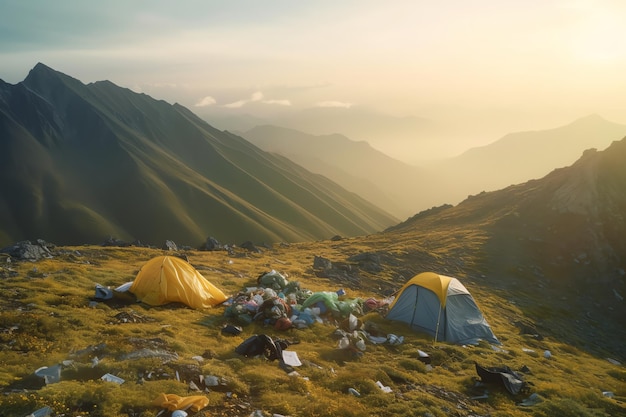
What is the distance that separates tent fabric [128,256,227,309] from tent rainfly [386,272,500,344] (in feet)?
36.8

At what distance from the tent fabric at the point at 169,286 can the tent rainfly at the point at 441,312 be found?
11.2 m

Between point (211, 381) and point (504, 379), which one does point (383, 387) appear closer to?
point (504, 379)

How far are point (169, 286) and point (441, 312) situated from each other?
592 inches

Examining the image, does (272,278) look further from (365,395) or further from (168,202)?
(168,202)

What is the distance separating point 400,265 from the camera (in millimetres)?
44406

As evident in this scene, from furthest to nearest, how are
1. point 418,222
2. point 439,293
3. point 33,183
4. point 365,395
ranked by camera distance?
point 33,183
point 418,222
point 439,293
point 365,395

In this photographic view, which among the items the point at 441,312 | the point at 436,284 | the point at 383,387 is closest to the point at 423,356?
the point at 441,312

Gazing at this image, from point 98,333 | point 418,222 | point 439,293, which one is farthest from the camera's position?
point 418,222

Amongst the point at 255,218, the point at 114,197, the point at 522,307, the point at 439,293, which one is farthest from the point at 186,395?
the point at 114,197

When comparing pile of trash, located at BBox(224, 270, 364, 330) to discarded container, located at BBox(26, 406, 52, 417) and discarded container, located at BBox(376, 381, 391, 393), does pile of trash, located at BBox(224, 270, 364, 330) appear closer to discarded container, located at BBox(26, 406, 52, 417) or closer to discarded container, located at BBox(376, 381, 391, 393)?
discarded container, located at BBox(376, 381, 391, 393)

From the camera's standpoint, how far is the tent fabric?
2200 cm

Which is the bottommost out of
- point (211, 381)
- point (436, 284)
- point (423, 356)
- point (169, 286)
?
point (423, 356)

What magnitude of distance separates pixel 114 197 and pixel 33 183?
32599 millimetres

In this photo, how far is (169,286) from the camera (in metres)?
22.2
